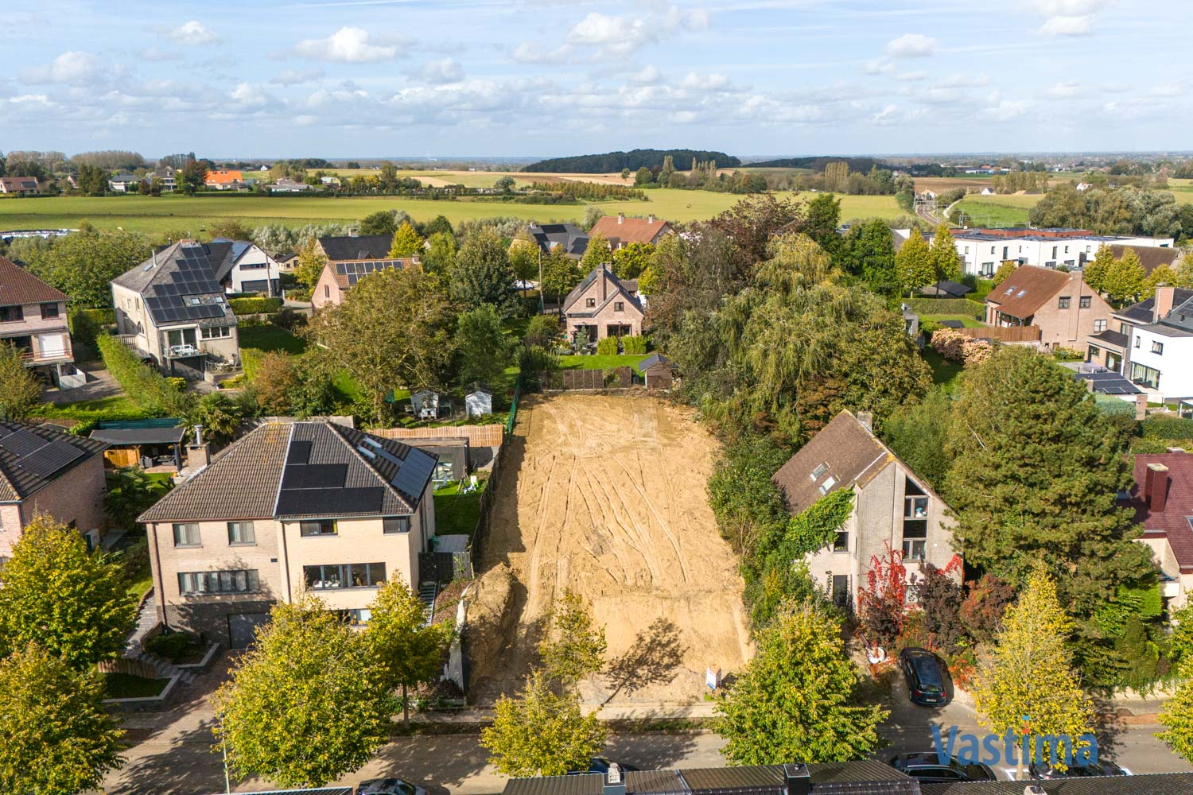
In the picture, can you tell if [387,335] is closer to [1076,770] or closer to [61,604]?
[61,604]

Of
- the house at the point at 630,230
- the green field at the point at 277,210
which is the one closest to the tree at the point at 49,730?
the house at the point at 630,230

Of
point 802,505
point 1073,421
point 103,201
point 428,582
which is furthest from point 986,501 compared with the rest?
point 103,201

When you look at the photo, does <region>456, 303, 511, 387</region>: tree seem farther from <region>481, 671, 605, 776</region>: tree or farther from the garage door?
<region>481, 671, 605, 776</region>: tree

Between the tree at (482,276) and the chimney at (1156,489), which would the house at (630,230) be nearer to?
the tree at (482,276)

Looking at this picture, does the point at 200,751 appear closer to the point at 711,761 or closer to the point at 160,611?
the point at 160,611

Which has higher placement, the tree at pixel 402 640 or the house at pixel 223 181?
the house at pixel 223 181

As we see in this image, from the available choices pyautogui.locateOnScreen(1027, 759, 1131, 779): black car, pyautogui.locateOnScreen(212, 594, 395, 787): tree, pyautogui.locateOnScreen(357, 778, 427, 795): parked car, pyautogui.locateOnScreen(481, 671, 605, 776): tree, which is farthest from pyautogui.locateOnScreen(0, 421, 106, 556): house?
pyautogui.locateOnScreen(1027, 759, 1131, 779): black car
